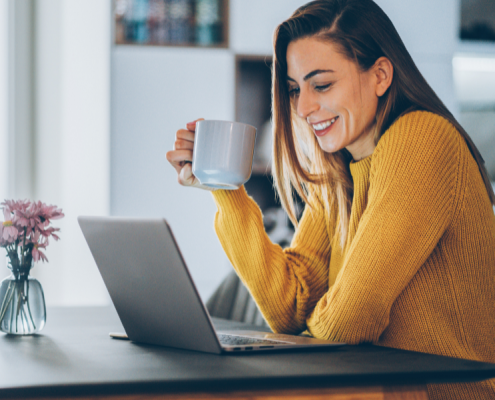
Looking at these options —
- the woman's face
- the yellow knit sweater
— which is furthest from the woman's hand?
the yellow knit sweater

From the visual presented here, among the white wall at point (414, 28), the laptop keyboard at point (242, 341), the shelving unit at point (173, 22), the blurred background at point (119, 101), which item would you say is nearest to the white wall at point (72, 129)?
the blurred background at point (119, 101)

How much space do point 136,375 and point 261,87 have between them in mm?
2223

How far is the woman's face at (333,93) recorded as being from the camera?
3.61 feet

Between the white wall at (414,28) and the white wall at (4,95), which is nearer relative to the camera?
the white wall at (4,95)

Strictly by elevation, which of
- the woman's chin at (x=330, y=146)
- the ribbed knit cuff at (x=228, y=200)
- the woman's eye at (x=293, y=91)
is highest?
the woman's eye at (x=293, y=91)

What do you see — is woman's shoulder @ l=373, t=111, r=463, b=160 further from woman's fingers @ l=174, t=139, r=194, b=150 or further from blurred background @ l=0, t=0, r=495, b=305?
blurred background @ l=0, t=0, r=495, b=305

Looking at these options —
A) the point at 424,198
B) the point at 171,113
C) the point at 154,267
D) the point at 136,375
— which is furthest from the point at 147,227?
the point at 171,113

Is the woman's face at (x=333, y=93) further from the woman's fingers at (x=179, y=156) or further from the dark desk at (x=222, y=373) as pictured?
the dark desk at (x=222, y=373)

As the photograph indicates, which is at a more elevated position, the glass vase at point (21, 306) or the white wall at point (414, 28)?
the white wall at point (414, 28)

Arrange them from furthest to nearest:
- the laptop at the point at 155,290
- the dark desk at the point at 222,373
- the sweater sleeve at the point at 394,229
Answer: the sweater sleeve at the point at 394,229, the laptop at the point at 155,290, the dark desk at the point at 222,373

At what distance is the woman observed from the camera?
0.88 meters

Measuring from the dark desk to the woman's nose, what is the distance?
549mm

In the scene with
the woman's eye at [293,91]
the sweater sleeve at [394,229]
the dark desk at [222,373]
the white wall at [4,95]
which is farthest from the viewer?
the white wall at [4,95]

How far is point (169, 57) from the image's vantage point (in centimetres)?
242
